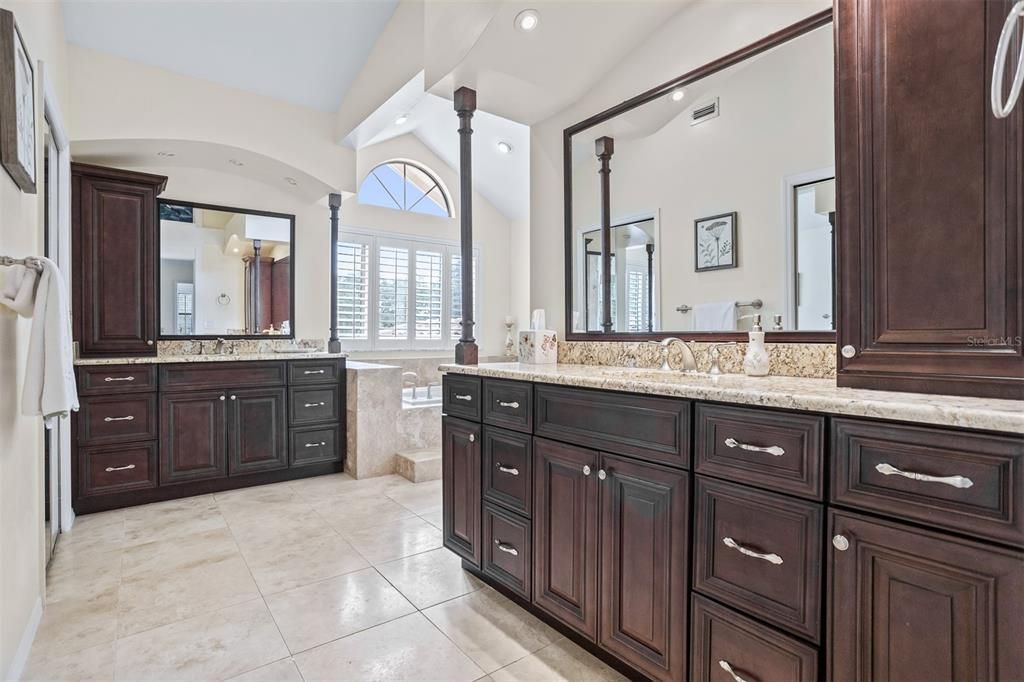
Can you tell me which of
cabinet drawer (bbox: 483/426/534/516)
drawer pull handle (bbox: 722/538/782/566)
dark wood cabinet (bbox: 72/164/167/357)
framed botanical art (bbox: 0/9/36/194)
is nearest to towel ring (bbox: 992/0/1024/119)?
drawer pull handle (bbox: 722/538/782/566)

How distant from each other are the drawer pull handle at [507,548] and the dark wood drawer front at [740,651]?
2.61 ft

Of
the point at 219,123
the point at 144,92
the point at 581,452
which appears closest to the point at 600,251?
the point at 581,452

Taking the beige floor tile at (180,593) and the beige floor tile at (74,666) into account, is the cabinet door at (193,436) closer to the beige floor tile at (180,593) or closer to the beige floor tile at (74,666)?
the beige floor tile at (180,593)

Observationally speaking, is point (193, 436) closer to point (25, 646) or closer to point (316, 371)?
point (316, 371)

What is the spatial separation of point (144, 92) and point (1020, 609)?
471cm

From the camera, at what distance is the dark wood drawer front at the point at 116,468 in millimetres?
3213

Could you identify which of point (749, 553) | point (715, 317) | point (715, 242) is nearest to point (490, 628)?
point (749, 553)

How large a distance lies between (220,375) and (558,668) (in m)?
3.05

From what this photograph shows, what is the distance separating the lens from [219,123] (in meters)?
3.71

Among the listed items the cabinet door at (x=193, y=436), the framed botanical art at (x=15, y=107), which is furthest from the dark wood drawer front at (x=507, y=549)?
the cabinet door at (x=193, y=436)

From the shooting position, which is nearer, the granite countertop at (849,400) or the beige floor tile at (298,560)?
the granite countertop at (849,400)

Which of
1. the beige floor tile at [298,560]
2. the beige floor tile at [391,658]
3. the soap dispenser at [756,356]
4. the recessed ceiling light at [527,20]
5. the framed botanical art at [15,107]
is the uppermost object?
the recessed ceiling light at [527,20]

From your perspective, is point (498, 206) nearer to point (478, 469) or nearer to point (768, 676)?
point (478, 469)

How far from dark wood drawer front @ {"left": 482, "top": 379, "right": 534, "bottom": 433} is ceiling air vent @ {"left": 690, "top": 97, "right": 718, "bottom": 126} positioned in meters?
1.31
